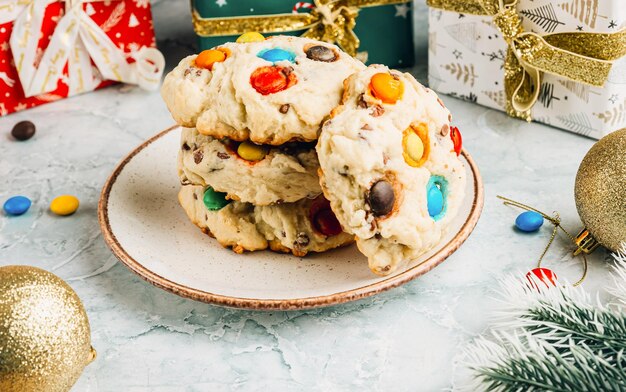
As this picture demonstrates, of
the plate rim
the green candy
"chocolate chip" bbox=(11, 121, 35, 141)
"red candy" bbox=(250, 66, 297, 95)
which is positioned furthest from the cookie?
"chocolate chip" bbox=(11, 121, 35, 141)

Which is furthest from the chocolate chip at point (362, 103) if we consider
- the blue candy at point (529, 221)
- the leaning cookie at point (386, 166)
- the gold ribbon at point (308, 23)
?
the gold ribbon at point (308, 23)

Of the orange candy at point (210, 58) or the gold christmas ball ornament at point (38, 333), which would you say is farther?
the orange candy at point (210, 58)

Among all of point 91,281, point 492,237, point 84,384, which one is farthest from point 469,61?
point 84,384

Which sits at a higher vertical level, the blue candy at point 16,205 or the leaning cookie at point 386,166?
the leaning cookie at point 386,166

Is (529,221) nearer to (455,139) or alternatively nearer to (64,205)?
(455,139)

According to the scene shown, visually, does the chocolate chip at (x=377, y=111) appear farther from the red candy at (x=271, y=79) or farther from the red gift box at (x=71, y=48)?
the red gift box at (x=71, y=48)

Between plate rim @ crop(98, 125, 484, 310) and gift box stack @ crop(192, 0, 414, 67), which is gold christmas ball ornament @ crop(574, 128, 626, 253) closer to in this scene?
plate rim @ crop(98, 125, 484, 310)

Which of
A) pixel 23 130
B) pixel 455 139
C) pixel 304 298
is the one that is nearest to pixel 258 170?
pixel 304 298
